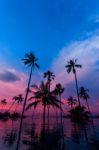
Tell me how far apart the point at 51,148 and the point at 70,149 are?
1175 centimetres

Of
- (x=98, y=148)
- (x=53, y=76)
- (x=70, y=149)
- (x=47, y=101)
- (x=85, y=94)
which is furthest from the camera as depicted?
(x=85, y=94)

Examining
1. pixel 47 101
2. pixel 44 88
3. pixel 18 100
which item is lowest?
pixel 47 101

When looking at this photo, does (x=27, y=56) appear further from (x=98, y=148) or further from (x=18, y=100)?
(x=18, y=100)

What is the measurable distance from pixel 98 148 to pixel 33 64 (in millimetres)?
26268

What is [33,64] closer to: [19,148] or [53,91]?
[53,91]

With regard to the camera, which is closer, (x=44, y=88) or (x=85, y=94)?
(x=44, y=88)

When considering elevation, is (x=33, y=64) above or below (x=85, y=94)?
below

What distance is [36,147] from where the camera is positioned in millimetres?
23547

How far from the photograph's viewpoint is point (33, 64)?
47562mm

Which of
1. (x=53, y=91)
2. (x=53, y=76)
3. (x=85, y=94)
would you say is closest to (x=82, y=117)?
(x=85, y=94)

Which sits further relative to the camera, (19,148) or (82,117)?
(82,117)

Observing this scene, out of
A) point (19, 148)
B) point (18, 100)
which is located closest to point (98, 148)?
point (19, 148)

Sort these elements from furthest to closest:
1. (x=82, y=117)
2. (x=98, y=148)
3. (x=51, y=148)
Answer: (x=82, y=117) < (x=98, y=148) < (x=51, y=148)

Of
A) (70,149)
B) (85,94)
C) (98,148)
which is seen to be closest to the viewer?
(98,148)
